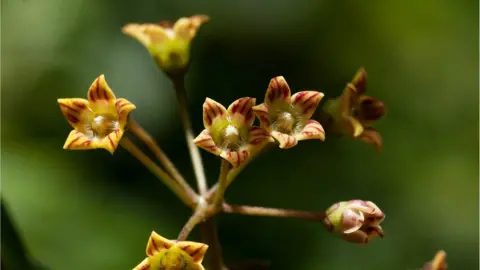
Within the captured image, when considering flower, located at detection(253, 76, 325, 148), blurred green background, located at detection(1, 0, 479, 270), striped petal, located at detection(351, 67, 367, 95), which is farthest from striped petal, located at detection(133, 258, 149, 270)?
blurred green background, located at detection(1, 0, 479, 270)

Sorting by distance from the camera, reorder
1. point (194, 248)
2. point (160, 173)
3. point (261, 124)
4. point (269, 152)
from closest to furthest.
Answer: point (194, 248), point (261, 124), point (160, 173), point (269, 152)

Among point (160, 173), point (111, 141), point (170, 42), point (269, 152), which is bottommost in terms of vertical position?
point (269, 152)

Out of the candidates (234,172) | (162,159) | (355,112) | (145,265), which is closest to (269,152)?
(355,112)

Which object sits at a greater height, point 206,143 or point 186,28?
point 186,28

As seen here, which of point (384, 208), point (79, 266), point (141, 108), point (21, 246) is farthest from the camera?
point (384, 208)

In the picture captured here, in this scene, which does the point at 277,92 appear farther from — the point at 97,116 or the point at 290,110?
the point at 97,116

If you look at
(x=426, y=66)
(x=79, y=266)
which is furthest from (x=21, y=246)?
(x=426, y=66)

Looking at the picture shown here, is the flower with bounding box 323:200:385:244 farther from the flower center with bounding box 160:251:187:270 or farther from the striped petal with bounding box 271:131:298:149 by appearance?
the flower center with bounding box 160:251:187:270

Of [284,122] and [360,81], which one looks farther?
[360,81]

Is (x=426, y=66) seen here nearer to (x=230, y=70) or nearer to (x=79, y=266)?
(x=230, y=70)
